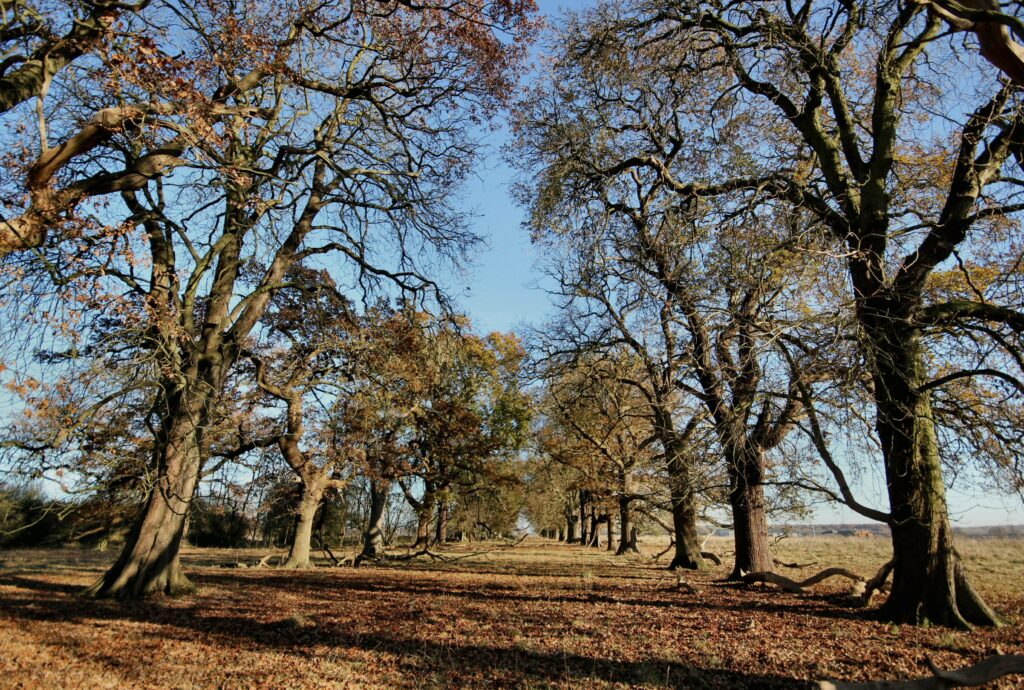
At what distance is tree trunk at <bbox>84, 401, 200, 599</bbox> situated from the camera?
10.4m

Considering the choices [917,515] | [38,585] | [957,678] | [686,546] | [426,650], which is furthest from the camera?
[686,546]

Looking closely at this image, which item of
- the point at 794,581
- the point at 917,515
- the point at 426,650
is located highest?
the point at 917,515

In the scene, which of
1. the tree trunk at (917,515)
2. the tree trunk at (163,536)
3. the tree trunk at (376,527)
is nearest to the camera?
the tree trunk at (917,515)

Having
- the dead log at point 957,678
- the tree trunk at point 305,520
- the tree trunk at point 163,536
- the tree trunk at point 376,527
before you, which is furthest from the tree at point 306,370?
the dead log at point 957,678

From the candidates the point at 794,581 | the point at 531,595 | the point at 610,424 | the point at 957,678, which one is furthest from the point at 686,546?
the point at 957,678

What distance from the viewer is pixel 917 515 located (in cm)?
777

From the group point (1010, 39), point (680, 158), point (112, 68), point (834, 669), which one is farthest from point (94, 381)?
point (680, 158)

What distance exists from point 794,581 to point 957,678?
7.94 meters

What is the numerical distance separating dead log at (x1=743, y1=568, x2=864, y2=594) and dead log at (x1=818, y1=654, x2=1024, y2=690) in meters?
6.58

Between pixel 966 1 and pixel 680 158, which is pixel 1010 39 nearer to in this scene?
pixel 966 1

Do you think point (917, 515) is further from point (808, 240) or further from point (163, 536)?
point (163, 536)

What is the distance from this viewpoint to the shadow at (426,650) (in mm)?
5355

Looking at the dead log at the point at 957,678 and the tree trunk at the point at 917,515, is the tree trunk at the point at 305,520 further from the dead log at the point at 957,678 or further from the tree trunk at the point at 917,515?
the dead log at the point at 957,678

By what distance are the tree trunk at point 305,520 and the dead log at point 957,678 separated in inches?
662
